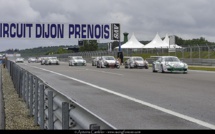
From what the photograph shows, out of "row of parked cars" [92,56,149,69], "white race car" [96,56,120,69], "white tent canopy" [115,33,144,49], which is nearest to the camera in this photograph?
"row of parked cars" [92,56,149,69]

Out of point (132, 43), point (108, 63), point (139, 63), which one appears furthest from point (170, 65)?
point (132, 43)

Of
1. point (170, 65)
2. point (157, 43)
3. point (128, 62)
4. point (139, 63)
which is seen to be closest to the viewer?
point (170, 65)

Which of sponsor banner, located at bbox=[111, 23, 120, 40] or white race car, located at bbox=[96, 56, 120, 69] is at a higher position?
sponsor banner, located at bbox=[111, 23, 120, 40]

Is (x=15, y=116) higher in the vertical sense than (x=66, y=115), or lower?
lower

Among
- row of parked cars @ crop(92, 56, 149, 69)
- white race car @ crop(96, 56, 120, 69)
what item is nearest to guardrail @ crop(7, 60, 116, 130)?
row of parked cars @ crop(92, 56, 149, 69)

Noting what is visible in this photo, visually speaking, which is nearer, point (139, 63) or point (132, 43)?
point (139, 63)

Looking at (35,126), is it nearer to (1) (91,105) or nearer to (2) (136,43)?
(1) (91,105)

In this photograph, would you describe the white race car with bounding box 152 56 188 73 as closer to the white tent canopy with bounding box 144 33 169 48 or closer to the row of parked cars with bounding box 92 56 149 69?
the row of parked cars with bounding box 92 56 149 69

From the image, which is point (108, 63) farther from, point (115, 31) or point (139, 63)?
point (115, 31)

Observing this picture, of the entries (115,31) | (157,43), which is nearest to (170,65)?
(115,31)

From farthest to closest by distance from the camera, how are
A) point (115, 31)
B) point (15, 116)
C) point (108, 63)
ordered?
point (115, 31), point (108, 63), point (15, 116)

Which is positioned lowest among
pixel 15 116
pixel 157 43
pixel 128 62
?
pixel 15 116

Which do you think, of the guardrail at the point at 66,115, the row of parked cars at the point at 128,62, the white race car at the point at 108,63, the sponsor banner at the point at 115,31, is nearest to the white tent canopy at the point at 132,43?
the sponsor banner at the point at 115,31

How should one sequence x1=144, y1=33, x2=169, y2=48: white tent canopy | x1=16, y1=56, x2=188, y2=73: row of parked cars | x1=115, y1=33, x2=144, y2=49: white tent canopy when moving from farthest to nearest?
1. x1=115, y1=33, x2=144, y2=49: white tent canopy
2. x1=144, y1=33, x2=169, y2=48: white tent canopy
3. x1=16, y1=56, x2=188, y2=73: row of parked cars
